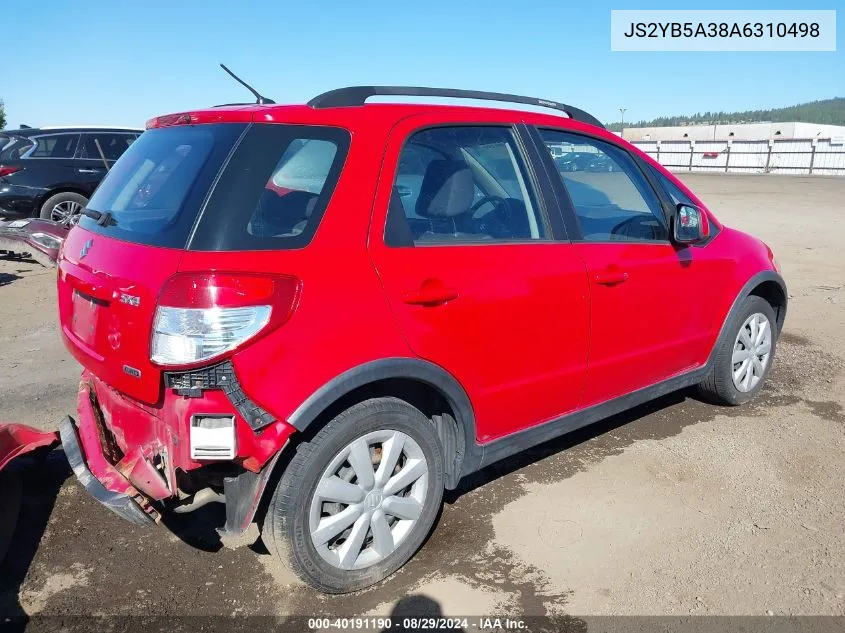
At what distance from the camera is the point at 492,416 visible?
3.11 meters

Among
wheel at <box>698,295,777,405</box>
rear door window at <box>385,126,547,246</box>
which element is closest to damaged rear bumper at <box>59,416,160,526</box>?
rear door window at <box>385,126,547,246</box>

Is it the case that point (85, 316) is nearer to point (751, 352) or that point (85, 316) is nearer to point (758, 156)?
point (751, 352)

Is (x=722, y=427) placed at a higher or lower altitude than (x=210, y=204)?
lower

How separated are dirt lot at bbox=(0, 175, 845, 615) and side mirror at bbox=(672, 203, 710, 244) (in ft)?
3.95

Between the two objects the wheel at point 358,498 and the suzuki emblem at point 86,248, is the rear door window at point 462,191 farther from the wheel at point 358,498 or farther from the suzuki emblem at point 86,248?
the suzuki emblem at point 86,248

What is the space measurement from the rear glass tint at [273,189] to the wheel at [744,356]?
278cm

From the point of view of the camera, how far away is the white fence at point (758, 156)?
39.1 m

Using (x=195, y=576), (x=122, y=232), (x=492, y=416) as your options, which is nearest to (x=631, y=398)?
(x=492, y=416)

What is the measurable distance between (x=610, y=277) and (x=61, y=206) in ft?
31.1

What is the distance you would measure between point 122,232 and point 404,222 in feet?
3.54

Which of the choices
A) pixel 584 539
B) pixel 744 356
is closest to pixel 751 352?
pixel 744 356

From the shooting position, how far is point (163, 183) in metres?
2.75

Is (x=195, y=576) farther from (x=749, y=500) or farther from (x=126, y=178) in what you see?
(x=749, y=500)

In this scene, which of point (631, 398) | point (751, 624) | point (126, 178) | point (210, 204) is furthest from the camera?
point (631, 398)
